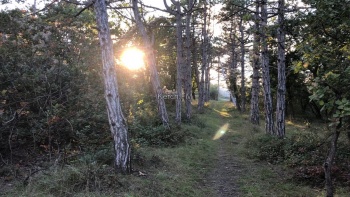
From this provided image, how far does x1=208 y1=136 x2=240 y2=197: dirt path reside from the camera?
6.75 meters

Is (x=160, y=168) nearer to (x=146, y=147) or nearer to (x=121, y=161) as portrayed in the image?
(x=121, y=161)

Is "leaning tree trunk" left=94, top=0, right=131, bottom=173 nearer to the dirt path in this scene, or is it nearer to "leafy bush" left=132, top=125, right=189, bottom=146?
the dirt path

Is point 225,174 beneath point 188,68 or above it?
beneath

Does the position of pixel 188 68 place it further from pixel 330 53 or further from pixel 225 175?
pixel 330 53

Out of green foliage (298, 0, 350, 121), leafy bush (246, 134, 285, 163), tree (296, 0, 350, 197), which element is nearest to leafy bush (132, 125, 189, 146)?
leafy bush (246, 134, 285, 163)

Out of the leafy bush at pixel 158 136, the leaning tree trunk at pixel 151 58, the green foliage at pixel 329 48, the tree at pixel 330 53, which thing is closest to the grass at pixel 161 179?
the leafy bush at pixel 158 136

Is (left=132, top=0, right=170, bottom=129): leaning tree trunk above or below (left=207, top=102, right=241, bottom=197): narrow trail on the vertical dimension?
above

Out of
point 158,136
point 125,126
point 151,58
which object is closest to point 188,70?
point 151,58

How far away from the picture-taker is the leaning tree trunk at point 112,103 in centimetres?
682

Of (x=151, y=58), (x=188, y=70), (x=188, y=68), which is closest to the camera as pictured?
(x=151, y=58)

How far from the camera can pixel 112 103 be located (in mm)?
6820

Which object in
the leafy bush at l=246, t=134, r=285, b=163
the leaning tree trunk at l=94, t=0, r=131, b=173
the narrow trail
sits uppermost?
the leaning tree trunk at l=94, t=0, r=131, b=173

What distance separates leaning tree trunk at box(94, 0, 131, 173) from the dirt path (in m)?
2.31

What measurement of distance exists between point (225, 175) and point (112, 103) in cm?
385
